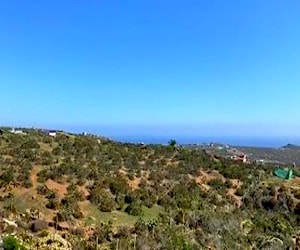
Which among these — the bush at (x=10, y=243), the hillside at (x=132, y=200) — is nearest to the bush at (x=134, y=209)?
the hillside at (x=132, y=200)

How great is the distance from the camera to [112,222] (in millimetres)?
22484

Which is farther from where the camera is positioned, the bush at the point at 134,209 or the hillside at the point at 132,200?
the bush at the point at 134,209

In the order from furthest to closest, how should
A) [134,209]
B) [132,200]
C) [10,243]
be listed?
[132,200], [134,209], [10,243]

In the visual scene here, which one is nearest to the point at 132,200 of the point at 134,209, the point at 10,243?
the point at 134,209

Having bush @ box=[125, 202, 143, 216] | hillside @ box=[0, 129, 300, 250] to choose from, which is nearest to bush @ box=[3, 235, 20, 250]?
hillside @ box=[0, 129, 300, 250]

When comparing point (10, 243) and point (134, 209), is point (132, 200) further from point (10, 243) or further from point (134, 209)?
point (10, 243)

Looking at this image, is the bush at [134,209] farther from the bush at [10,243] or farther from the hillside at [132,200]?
the bush at [10,243]

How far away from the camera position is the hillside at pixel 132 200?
20844 millimetres

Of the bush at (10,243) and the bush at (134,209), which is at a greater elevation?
the bush at (134,209)

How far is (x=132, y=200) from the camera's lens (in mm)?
25469

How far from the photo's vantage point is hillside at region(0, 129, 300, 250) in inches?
821

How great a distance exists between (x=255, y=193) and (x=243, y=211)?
327 cm

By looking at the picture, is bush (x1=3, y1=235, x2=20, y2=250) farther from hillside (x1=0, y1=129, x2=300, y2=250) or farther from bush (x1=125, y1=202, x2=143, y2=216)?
bush (x1=125, y1=202, x2=143, y2=216)

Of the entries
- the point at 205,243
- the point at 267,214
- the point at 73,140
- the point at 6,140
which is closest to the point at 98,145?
the point at 73,140
